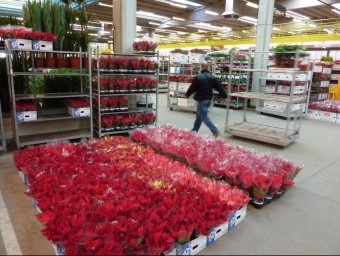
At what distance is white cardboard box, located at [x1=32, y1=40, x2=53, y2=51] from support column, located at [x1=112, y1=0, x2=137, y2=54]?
179 cm

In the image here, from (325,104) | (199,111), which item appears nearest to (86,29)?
(199,111)

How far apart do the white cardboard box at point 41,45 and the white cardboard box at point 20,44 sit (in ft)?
0.20

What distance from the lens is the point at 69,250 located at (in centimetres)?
166

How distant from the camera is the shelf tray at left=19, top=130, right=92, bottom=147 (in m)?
4.43

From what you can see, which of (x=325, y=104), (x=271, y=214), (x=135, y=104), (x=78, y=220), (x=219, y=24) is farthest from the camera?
(x=219, y=24)

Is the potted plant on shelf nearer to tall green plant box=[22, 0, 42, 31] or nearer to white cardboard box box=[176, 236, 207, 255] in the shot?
white cardboard box box=[176, 236, 207, 255]

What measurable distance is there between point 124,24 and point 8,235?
4783 mm

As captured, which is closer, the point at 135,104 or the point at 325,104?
the point at 135,104

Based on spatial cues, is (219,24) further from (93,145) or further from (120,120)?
(93,145)

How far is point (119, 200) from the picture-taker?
2219mm

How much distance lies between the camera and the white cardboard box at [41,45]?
168 inches

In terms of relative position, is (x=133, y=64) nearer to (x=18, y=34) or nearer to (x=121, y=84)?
(x=121, y=84)

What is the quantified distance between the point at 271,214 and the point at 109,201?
5.35 ft

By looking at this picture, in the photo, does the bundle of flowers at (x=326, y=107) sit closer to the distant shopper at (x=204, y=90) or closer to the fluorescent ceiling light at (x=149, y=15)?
the distant shopper at (x=204, y=90)
